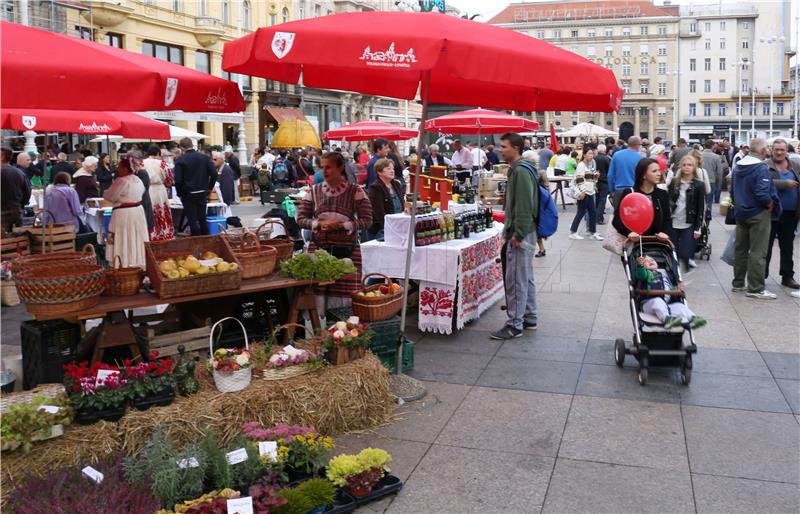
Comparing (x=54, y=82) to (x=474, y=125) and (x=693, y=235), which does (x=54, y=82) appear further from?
(x=474, y=125)

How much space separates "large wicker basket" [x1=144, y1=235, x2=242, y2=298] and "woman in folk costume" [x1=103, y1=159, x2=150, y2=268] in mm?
4558

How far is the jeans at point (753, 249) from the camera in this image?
8.98 m

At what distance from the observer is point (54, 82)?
3758 mm

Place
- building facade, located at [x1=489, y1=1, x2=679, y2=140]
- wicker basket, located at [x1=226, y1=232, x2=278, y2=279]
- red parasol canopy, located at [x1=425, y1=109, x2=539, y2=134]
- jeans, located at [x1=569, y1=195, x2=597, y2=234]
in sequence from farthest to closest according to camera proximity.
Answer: building facade, located at [x1=489, y1=1, x2=679, y2=140] < red parasol canopy, located at [x1=425, y1=109, x2=539, y2=134] < jeans, located at [x1=569, y1=195, x2=597, y2=234] < wicker basket, located at [x1=226, y1=232, x2=278, y2=279]

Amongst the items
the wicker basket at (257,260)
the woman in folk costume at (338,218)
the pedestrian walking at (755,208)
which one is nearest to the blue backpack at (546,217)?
the woman in folk costume at (338,218)

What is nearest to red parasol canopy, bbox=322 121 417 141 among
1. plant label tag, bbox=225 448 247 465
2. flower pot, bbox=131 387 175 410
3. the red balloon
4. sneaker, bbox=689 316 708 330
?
the red balloon

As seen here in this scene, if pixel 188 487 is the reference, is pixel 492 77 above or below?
above

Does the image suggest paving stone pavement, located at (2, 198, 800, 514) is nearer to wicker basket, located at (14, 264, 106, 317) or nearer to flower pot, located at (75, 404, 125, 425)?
flower pot, located at (75, 404, 125, 425)

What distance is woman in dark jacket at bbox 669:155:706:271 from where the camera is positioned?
10.0m

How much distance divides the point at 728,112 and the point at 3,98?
124 metres

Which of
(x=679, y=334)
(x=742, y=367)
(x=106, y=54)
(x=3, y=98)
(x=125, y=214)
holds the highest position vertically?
(x=106, y=54)

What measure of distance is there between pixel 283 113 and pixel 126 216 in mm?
37008

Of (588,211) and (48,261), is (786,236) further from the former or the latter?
(48,261)

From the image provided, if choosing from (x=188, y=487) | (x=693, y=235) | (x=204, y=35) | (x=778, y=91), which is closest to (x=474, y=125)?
(x=693, y=235)
